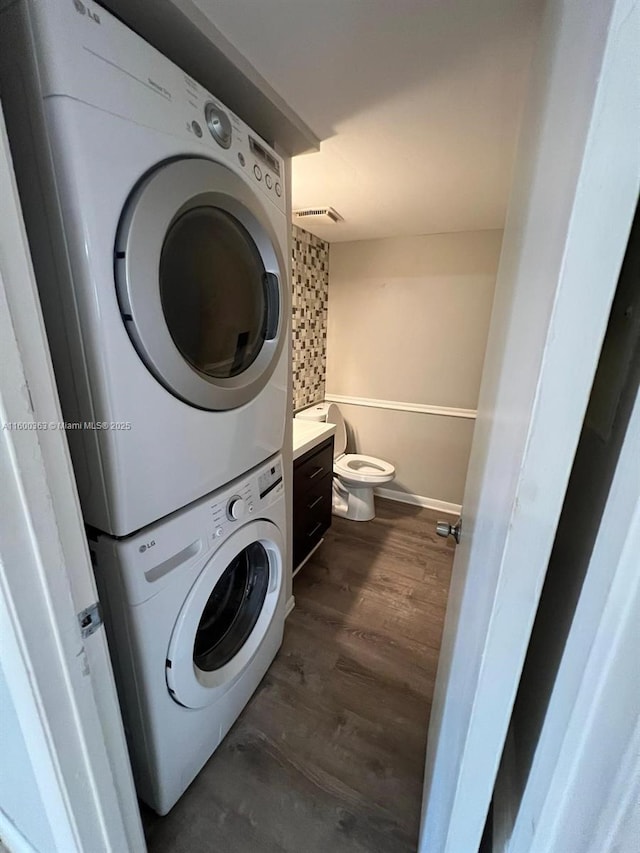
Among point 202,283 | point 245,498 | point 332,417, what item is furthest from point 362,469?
point 202,283

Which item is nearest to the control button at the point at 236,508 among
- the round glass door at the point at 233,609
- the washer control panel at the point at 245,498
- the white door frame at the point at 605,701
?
the washer control panel at the point at 245,498

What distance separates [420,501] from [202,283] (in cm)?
239

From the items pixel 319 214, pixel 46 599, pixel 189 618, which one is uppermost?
pixel 319 214

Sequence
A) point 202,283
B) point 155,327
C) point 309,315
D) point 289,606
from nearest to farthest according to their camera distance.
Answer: point 155,327, point 202,283, point 289,606, point 309,315

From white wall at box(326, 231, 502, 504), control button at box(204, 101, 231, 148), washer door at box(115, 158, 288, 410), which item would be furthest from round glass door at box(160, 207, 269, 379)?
white wall at box(326, 231, 502, 504)

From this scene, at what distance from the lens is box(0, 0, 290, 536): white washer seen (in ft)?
1.78

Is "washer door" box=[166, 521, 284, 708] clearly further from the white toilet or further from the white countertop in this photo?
the white toilet

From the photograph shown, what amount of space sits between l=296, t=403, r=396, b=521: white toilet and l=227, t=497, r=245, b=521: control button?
1387 millimetres

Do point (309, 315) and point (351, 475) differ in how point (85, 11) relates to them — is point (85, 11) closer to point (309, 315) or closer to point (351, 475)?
point (309, 315)

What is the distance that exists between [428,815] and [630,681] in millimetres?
859

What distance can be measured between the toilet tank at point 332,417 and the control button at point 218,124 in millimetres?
1653

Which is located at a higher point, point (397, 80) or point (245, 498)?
point (397, 80)

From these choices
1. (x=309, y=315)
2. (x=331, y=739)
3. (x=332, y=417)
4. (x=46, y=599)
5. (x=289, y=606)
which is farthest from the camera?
(x=332, y=417)

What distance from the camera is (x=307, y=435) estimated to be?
1.83 meters
